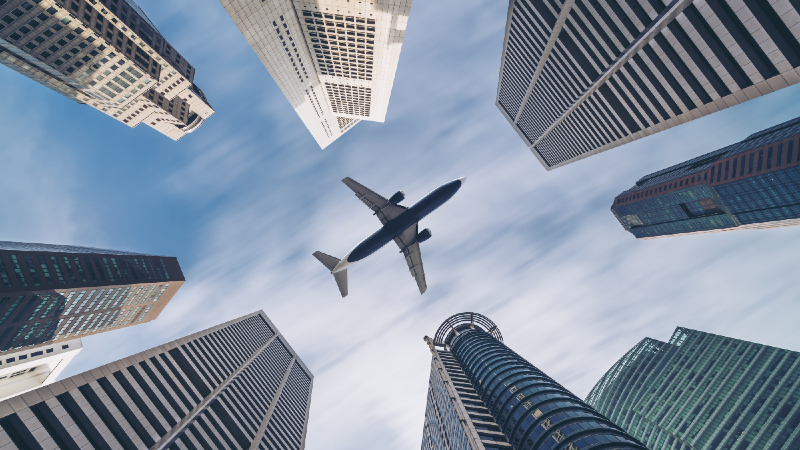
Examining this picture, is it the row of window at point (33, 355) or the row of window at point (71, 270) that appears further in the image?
the row of window at point (33, 355)

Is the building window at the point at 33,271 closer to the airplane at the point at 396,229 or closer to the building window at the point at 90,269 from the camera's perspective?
the building window at the point at 90,269

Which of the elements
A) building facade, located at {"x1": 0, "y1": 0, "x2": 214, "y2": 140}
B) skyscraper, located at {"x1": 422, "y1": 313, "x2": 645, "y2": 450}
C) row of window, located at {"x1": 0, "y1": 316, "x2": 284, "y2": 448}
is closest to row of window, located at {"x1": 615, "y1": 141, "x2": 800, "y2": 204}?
skyscraper, located at {"x1": 422, "y1": 313, "x2": 645, "y2": 450}

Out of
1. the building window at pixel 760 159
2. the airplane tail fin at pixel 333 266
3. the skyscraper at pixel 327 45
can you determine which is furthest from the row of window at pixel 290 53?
the building window at pixel 760 159

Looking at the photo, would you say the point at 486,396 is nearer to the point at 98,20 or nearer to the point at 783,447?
the point at 783,447

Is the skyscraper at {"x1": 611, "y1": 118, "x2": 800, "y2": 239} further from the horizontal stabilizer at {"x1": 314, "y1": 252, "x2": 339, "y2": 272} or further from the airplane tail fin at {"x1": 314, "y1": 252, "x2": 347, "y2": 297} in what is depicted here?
the horizontal stabilizer at {"x1": 314, "y1": 252, "x2": 339, "y2": 272}

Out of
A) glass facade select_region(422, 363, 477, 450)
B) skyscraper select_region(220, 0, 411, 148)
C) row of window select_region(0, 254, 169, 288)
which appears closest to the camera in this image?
skyscraper select_region(220, 0, 411, 148)

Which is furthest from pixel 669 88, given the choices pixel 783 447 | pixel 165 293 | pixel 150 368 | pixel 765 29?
pixel 165 293

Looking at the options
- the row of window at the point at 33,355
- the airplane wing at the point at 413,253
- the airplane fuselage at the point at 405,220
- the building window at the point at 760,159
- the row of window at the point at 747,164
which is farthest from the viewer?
the building window at the point at 760,159
